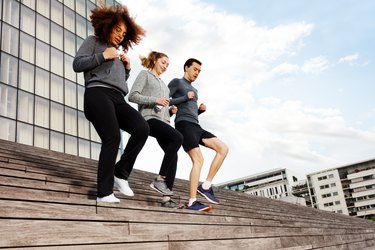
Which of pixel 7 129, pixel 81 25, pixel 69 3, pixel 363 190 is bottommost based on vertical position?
pixel 7 129

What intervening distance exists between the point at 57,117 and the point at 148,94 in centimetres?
2161

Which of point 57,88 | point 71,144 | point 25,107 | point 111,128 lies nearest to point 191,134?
point 111,128

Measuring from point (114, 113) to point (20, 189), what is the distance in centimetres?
106

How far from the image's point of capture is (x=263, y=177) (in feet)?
323

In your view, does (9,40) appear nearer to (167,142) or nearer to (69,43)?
(69,43)

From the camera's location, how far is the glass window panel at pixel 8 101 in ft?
67.0

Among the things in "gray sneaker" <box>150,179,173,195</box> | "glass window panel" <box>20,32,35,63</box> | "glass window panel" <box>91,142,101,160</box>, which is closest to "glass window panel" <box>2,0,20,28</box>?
"glass window panel" <box>20,32,35,63</box>

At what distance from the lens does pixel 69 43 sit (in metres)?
26.4

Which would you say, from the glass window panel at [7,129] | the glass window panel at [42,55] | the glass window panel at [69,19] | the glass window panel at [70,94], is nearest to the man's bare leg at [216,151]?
the glass window panel at [7,129]

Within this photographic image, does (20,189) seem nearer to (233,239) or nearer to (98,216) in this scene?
(98,216)

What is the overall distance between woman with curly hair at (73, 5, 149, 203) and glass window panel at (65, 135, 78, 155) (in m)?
22.0

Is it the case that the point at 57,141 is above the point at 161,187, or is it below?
above

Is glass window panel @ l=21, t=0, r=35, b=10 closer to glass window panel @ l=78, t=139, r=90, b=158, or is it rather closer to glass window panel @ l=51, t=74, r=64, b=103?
glass window panel @ l=51, t=74, r=64, b=103

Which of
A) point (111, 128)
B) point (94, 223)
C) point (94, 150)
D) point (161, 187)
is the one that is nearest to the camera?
point (94, 223)
